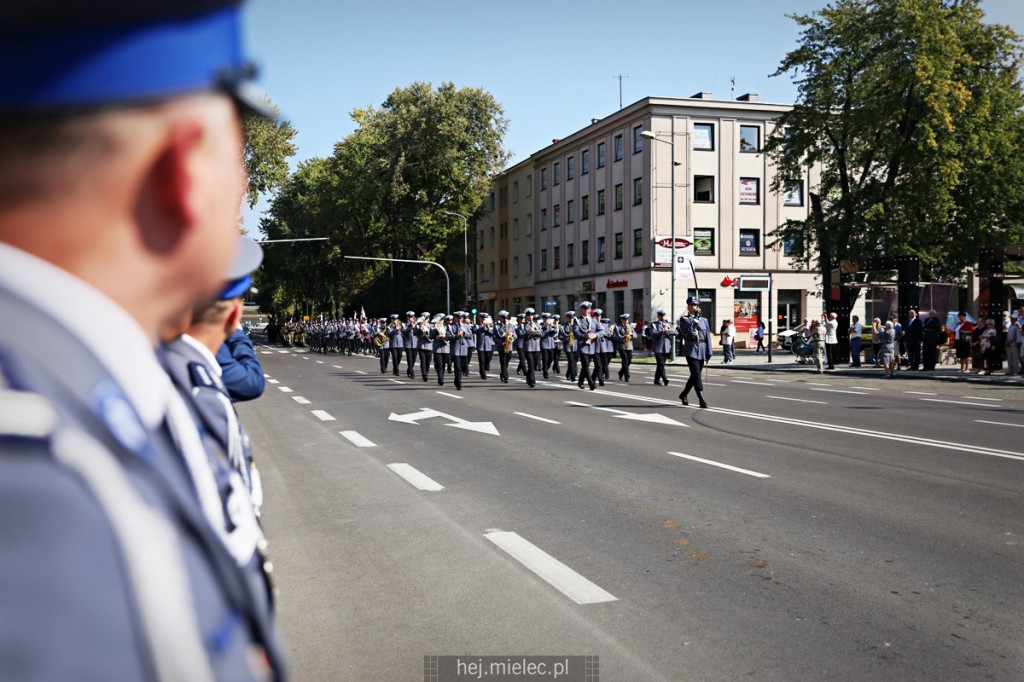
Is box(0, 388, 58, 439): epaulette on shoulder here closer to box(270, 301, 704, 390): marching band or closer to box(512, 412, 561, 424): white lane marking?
box(512, 412, 561, 424): white lane marking

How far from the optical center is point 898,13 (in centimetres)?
3397

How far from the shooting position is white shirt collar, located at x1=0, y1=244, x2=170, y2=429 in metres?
0.68

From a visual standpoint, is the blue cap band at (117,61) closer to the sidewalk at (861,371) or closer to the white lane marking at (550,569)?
the white lane marking at (550,569)

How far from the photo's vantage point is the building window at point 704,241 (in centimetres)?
5216

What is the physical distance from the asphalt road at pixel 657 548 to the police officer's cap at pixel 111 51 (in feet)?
12.0

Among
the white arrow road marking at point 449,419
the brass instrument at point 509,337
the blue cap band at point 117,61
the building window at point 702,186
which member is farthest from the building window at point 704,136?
the blue cap band at point 117,61

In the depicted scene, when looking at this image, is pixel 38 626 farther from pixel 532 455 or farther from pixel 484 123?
pixel 484 123

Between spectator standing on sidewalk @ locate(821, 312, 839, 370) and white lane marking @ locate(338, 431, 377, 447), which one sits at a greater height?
spectator standing on sidewalk @ locate(821, 312, 839, 370)

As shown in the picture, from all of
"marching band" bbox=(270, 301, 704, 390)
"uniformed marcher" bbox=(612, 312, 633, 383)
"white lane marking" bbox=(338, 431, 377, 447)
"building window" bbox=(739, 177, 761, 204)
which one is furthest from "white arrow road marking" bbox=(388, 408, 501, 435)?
"building window" bbox=(739, 177, 761, 204)

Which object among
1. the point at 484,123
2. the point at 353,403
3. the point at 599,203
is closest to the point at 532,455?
the point at 353,403

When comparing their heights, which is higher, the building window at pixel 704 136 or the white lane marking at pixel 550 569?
the building window at pixel 704 136

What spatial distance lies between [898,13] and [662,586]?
1340 inches

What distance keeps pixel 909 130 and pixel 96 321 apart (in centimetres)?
3809

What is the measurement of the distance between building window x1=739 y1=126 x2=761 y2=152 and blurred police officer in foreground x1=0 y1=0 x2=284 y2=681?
54511 mm
